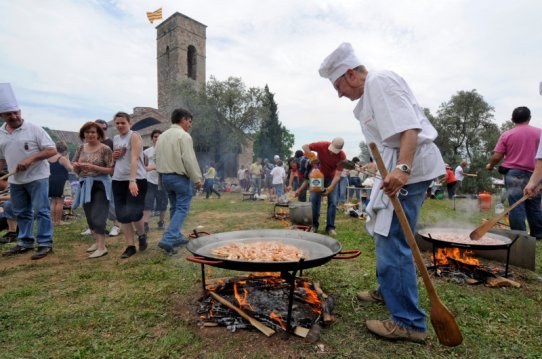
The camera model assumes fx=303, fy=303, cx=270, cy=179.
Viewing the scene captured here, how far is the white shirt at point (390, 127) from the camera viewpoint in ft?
6.54

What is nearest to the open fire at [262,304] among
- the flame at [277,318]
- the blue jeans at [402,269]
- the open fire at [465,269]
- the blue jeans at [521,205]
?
the flame at [277,318]

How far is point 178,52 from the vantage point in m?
33.3

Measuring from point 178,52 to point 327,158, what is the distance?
106 ft

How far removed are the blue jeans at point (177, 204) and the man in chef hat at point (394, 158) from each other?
3000 mm

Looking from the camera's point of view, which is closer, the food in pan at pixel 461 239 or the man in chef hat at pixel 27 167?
the food in pan at pixel 461 239

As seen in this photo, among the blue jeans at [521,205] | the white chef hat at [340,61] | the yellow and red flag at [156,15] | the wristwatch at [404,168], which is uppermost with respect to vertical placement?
the yellow and red flag at [156,15]

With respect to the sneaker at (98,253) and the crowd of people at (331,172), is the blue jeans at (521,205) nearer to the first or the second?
the crowd of people at (331,172)

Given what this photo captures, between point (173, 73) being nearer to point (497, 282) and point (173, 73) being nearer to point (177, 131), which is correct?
point (177, 131)

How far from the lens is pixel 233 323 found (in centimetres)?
250

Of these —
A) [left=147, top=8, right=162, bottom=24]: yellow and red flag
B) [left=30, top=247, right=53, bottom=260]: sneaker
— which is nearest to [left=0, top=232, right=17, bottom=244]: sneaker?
[left=30, top=247, right=53, bottom=260]: sneaker

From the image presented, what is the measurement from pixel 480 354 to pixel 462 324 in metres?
0.43

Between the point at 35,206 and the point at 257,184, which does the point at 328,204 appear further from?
the point at 257,184

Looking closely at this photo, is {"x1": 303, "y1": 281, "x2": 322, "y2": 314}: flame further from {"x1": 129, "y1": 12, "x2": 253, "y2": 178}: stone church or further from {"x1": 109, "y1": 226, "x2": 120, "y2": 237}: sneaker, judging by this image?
{"x1": 129, "y1": 12, "x2": 253, "y2": 178}: stone church

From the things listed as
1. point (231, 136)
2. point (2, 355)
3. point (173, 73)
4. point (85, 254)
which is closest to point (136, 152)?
point (85, 254)
